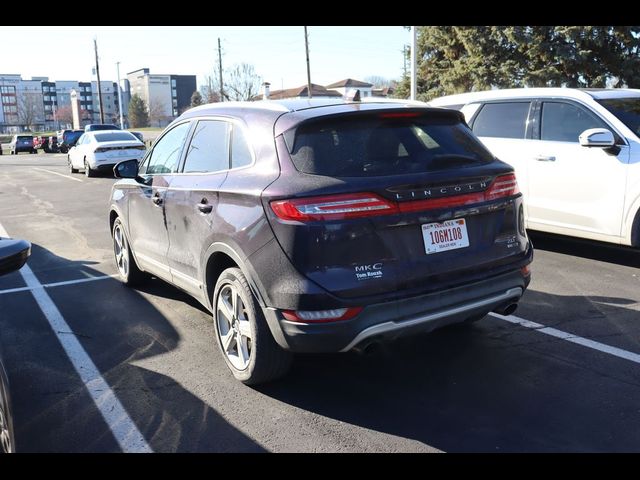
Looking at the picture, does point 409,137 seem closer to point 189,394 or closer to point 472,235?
point 472,235

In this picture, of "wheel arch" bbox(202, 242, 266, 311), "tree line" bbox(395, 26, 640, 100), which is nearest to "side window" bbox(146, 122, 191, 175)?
"wheel arch" bbox(202, 242, 266, 311)

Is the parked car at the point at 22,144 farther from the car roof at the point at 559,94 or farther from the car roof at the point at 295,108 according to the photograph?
the car roof at the point at 295,108

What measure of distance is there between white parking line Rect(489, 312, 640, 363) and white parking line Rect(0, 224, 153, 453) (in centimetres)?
310

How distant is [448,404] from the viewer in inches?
146

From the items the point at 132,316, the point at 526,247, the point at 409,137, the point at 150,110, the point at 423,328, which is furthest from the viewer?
the point at 150,110

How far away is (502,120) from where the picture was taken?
26.0 feet

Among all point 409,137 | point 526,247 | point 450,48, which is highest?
point 450,48

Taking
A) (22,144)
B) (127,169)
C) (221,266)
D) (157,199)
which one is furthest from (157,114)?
(221,266)

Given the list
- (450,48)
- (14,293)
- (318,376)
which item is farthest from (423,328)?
(450,48)

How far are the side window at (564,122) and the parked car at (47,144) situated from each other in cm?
5067

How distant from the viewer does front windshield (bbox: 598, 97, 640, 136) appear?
6676 mm

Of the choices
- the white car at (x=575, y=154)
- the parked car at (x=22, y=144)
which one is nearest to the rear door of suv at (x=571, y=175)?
the white car at (x=575, y=154)

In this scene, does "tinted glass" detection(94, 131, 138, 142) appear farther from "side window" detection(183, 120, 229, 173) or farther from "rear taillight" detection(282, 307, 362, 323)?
"rear taillight" detection(282, 307, 362, 323)
